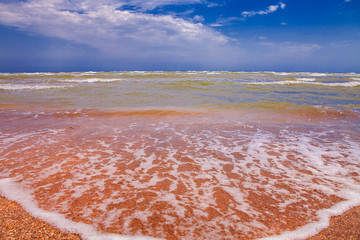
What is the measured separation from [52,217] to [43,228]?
0.15 m

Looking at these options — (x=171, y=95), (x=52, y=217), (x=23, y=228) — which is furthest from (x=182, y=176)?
(x=171, y=95)

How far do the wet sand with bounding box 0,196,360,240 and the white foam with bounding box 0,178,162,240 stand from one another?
0.05 meters

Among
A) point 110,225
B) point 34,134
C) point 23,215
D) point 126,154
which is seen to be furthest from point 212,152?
point 34,134

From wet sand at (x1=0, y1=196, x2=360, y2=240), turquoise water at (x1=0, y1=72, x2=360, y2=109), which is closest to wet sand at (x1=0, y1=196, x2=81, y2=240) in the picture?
wet sand at (x1=0, y1=196, x2=360, y2=240)

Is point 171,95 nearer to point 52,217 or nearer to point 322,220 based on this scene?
point 52,217

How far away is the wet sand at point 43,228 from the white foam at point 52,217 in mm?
49

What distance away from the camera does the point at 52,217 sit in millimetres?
2229

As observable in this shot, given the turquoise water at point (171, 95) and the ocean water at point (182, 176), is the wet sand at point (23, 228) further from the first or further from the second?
the turquoise water at point (171, 95)

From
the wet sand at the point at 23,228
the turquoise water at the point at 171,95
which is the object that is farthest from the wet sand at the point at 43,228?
the turquoise water at the point at 171,95

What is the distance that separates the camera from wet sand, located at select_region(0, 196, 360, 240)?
198 centimetres

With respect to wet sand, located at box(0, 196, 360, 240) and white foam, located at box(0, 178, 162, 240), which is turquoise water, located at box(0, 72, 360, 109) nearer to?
white foam, located at box(0, 178, 162, 240)

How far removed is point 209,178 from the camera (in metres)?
3.18

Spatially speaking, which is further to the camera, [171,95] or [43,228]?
[171,95]

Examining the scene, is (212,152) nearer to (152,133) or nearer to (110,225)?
(152,133)
